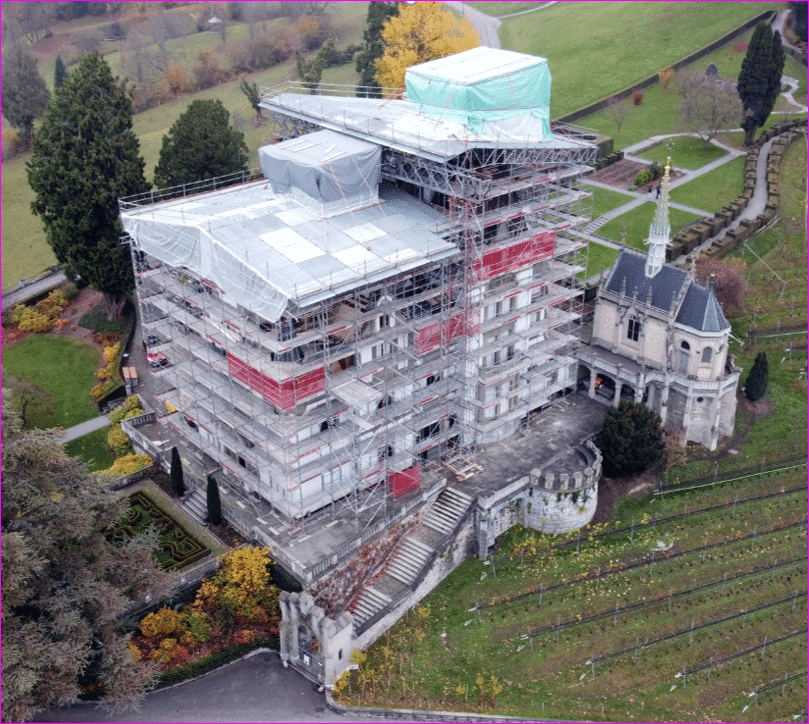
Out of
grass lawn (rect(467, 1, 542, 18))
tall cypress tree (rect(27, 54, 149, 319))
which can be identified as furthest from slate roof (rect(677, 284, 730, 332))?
grass lawn (rect(467, 1, 542, 18))

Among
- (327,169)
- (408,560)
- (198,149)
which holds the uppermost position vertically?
(327,169)

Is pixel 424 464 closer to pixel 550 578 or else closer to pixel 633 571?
pixel 550 578

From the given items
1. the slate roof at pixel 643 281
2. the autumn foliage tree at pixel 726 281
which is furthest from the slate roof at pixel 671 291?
Result: the autumn foliage tree at pixel 726 281

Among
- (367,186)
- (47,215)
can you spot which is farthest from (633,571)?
(47,215)

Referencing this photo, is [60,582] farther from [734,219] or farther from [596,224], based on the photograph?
[734,219]

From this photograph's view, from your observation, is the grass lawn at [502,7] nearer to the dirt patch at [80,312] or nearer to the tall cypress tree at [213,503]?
the dirt patch at [80,312]

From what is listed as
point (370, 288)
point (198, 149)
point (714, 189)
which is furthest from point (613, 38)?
point (370, 288)
